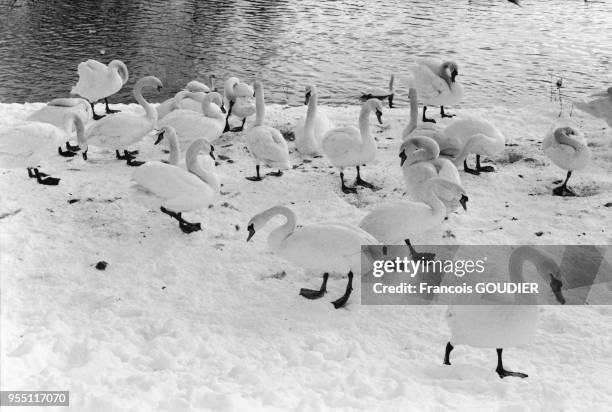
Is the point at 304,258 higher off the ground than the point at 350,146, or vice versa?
the point at 350,146

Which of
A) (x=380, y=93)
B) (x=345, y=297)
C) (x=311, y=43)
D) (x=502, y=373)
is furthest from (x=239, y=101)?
(x=311, y=43)

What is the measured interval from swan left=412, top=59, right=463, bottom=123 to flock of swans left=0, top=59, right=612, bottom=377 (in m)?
0.02

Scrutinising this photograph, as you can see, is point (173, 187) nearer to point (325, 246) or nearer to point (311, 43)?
point (325, 246)

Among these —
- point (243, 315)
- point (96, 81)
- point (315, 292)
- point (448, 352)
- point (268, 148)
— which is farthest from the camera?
point (96, 81)

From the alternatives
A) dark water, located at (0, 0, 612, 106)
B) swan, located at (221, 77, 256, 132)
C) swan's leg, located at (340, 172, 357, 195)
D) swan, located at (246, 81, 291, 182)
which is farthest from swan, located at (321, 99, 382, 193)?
dark water, located at (0, 0, 612, 106)

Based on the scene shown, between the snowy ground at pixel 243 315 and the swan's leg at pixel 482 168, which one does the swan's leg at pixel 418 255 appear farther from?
the swan's leg at pixel 482 168

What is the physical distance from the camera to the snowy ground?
5.07m

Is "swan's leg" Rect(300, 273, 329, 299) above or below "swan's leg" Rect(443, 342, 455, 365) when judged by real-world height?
below

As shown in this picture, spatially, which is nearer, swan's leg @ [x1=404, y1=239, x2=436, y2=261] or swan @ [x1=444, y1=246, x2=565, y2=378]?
swan @ [x1=444, y1=246, x2=565, y2=378]

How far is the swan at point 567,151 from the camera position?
28.5 ft

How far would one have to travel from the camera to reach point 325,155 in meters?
9.64

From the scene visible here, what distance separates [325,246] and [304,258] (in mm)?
296

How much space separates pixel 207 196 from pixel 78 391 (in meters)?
3.27

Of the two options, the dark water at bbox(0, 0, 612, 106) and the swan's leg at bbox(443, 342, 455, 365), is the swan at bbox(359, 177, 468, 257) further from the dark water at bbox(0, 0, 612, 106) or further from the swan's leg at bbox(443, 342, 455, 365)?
the dark water at bbox(0, 0, 612, 106)
